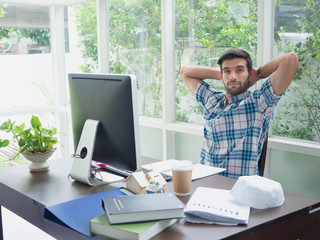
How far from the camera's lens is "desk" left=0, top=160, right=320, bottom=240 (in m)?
1.38

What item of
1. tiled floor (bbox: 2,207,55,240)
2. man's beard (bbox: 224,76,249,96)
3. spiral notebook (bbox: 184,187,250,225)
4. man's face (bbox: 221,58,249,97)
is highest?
man's face (bbox: 221,58,249,97)

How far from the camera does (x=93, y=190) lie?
1.82 metres

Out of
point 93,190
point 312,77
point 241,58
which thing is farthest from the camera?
point 312,77

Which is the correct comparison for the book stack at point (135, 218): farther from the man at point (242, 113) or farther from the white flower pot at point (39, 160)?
the man at point (242, 113)

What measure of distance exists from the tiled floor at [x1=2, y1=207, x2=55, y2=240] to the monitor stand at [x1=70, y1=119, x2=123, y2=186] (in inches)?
59.5

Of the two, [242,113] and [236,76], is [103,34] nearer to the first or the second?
[236,76]

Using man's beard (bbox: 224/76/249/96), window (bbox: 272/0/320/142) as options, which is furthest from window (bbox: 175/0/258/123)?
man's beard (bbox: 224/76/249/96)

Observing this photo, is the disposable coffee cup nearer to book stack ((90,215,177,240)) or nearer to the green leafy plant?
book stack ((90,215,177,240))

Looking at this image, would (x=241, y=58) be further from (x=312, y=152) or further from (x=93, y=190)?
(x=93, y=190)

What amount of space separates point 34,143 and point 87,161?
13.7 inches

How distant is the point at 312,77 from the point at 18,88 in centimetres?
325

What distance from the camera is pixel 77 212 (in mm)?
1521

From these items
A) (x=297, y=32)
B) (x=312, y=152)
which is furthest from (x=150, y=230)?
(x=297, y=32)

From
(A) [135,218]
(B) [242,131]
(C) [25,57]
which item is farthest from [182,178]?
(C) [25,57]
